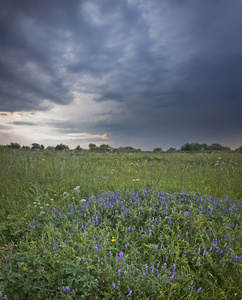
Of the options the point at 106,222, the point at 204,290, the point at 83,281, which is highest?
the point at 106,222

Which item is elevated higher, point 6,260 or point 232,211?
point 232,211

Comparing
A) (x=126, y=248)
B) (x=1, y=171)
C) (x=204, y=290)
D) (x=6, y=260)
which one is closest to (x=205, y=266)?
(x=204, y=290)

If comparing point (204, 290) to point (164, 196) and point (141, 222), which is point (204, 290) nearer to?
point (141, 222)

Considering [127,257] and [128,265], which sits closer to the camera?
[128,265]

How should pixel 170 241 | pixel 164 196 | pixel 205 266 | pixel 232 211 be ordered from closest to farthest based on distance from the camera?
pixel 205 266 < pixel 170 241 < pixel 232 211 < pixel 164 196

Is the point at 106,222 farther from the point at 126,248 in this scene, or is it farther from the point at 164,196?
the point at 164,196

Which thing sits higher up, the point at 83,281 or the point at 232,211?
the point at 232,211

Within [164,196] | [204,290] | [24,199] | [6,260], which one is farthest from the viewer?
[24,199]

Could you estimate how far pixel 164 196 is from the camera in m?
4.38

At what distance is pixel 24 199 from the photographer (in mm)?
5316

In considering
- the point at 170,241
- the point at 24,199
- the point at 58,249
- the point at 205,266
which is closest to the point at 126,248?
the point at 170,241

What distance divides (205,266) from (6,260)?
2.75m

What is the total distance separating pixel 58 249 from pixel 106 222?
98cm

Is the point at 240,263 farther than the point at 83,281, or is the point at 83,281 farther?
the point at 240,263
